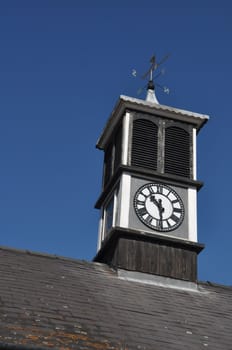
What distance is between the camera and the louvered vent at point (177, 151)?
19.1 meters

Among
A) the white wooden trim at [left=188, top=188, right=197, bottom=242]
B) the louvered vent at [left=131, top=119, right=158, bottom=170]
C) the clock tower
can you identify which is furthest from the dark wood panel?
the louvered vent at [left=131, top=119, right=158, bottom=170]

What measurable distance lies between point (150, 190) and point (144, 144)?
1.48m

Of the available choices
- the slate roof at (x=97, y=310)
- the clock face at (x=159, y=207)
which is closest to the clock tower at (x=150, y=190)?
the clock face at (x=159, y=207)

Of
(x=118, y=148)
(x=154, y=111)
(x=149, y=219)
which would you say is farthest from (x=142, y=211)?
(x=154, y=111)

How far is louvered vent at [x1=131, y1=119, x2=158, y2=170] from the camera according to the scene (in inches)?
744

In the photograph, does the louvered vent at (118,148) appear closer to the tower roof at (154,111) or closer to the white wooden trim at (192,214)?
the tower roof at (154,111)

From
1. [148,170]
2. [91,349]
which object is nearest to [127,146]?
[148,170]

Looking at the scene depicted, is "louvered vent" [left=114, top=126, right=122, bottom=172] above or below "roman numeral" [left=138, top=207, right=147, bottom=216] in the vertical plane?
above

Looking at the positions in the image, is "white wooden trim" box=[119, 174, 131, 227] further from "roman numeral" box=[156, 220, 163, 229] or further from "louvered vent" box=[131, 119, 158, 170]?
"roman numeral" box=[156, 220, 163, 229]

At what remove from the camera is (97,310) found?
1343 centimetres

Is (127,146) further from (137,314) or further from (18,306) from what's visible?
(18,306)

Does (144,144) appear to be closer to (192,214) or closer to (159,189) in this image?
(159,189)

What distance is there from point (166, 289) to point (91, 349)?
18.6ft

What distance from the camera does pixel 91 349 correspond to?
1119 centimetres
